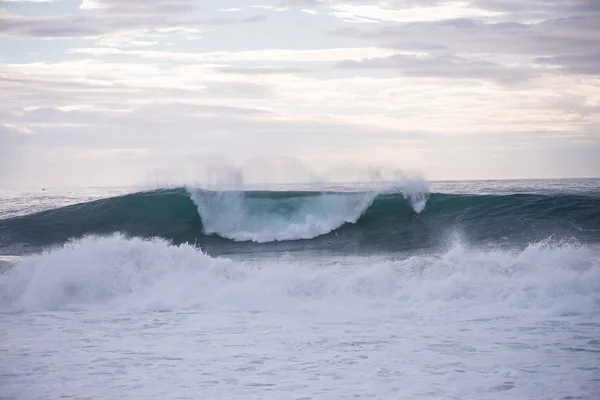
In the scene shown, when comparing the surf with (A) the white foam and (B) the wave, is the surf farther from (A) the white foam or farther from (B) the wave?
(B) the wave

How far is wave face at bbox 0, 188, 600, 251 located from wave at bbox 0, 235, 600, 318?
5.20 m

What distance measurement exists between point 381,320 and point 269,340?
1.88m

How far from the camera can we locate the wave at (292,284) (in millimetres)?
9352

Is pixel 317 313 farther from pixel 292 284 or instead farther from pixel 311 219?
pixel 311 219

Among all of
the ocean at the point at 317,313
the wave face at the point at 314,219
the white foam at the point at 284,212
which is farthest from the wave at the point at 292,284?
Answer: the white foam at the point at 284,212

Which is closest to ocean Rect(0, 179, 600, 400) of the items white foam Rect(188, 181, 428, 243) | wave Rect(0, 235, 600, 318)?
wave Rect(0, 235, 600, 318)

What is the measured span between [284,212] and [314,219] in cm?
152

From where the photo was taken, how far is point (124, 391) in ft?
18.8

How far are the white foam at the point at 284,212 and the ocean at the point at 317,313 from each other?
0.44 ft

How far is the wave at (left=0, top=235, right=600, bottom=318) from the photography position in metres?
9.35

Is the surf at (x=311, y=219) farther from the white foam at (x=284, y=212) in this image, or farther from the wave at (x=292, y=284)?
the wave at (x=292, y=284)

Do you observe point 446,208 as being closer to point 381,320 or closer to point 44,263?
point 381,320

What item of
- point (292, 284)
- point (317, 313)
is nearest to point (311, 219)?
point (292, 284)

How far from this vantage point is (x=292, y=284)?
10211 mm
